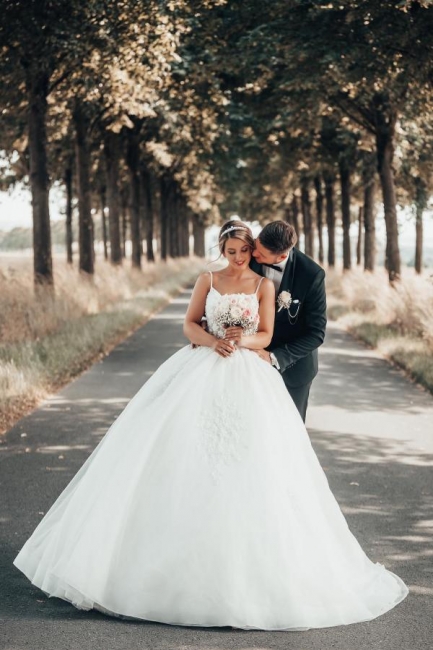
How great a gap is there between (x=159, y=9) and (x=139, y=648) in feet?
46.4

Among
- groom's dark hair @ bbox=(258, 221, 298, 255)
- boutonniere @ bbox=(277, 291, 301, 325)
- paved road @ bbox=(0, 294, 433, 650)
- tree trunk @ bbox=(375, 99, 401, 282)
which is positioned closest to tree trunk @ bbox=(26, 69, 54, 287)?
paved road @ bbox=(0, 294, 433, 650)

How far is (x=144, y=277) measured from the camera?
35406mm

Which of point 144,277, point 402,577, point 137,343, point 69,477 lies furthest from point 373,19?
point 144,277

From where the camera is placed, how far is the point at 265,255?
18.0ft

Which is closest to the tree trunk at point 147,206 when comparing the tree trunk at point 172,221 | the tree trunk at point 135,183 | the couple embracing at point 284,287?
the tree trunk at point 135,183

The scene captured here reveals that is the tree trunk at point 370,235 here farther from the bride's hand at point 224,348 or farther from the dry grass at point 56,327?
the bride's hand at point 224,348

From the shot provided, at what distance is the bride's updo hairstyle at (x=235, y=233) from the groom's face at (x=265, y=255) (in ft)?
0.23

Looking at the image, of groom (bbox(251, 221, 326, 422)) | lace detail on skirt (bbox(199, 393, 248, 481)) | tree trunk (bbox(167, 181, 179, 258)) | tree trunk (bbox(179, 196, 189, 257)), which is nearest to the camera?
lace detail on skirt (bbox(199, 393, 248, 481))

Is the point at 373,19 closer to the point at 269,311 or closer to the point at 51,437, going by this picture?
the point at 51,437

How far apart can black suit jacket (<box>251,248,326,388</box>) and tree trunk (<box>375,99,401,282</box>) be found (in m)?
18.1

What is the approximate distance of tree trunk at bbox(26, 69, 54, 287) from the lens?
63.0ft

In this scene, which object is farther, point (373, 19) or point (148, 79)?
point (148, 79)

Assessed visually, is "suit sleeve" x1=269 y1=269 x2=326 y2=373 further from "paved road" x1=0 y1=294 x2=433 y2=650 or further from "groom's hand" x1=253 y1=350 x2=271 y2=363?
"paved road" x1=0 y1=294 x2=433 y2=650

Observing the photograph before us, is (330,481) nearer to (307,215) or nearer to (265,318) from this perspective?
(265,318)
